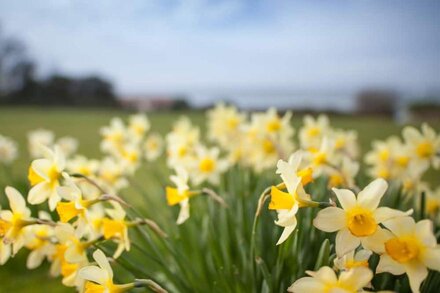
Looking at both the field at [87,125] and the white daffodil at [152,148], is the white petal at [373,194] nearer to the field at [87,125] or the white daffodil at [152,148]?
the white daffodil at [152,148]

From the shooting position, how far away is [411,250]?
54cm

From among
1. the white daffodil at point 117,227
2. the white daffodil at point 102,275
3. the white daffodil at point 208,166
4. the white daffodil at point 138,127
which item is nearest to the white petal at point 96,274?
the white daffodil at point 102,275

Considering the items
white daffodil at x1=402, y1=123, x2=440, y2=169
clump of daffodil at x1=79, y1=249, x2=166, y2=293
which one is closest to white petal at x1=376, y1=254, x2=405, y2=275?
clump of daffodil at x1=79, y1=249, x2=166, y2=293

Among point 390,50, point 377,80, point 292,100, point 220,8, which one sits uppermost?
point 220,8

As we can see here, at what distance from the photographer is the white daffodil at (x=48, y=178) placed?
0.80 metres

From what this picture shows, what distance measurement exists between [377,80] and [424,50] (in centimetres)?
34

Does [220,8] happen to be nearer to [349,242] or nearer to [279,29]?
[279,29]

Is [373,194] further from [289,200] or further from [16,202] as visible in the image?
[16,202]

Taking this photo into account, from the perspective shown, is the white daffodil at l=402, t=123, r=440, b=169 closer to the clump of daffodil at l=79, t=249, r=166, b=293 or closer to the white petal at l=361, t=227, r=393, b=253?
the white petal at l=361, t=227, r=393, b=253

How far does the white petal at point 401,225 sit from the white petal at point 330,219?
62 mm

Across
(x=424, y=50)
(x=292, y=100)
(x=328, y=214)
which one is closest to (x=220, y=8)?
(x=292, y=100)

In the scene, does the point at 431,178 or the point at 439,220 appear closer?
→ the point at 439,220

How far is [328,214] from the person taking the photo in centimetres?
56

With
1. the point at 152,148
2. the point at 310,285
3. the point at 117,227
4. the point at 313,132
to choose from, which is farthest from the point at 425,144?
the point at 152,148
